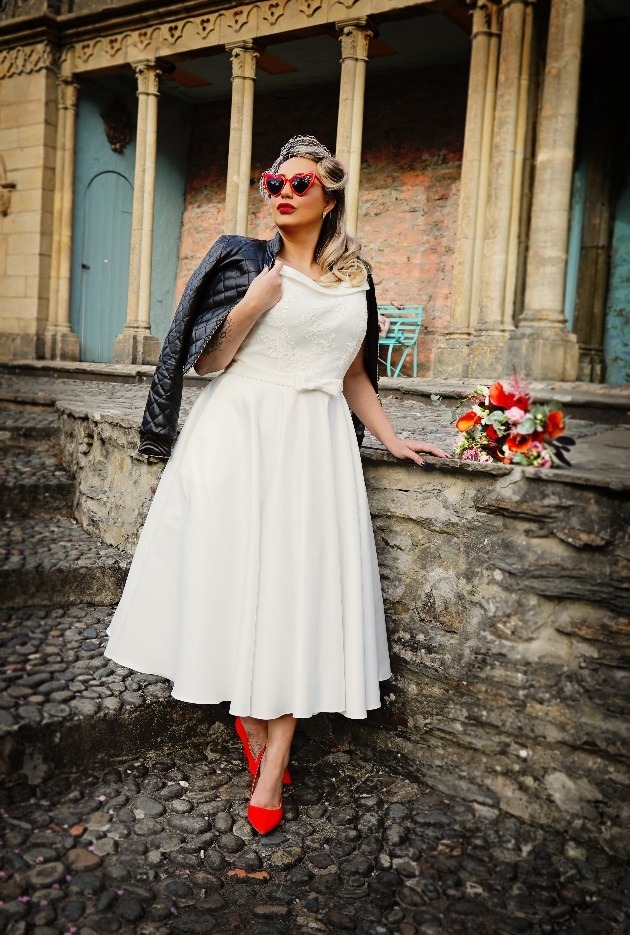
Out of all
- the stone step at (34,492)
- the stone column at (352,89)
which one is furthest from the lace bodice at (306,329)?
the stone column at (352,89)

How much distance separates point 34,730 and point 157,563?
0.61 metres

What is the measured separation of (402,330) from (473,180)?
291 cm

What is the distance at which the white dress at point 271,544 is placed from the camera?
232 centimetres

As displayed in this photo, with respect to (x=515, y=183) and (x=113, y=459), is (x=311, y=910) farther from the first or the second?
(x=515, y=183)

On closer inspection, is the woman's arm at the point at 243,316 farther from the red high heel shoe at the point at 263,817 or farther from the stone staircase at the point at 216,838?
the red high heel shoe at the point at 263,817

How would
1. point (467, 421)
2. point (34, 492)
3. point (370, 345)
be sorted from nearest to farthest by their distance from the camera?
point (467, 421) → point (370, 345) → point (34, 492)

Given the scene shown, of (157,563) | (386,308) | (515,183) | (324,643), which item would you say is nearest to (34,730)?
(157,563)

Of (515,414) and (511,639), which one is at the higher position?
(515,414)

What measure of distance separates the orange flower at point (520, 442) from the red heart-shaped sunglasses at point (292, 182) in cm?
94

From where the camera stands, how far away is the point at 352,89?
356 inches

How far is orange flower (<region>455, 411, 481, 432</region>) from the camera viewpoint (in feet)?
8.50

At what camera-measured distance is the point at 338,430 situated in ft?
8.18

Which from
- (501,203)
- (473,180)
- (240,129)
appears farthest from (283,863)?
(240,129)

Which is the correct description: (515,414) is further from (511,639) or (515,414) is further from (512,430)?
(511,639)
